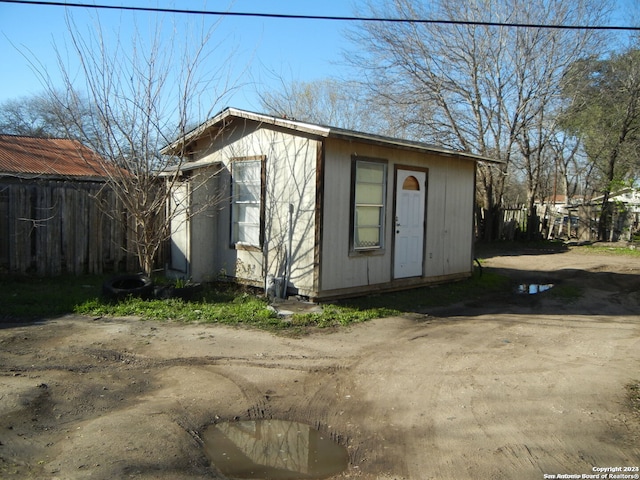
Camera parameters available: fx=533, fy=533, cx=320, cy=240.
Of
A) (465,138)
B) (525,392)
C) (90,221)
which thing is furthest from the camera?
(465,138)

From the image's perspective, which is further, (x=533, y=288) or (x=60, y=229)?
(x=533, y=288)

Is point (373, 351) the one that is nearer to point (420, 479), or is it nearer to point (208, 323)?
point (208, 323)

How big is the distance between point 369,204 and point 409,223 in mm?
1334

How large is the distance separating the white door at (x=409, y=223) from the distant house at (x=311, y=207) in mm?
21

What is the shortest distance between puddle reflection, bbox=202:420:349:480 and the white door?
6.54 metres

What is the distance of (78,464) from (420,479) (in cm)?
230

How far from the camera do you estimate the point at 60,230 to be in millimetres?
10641

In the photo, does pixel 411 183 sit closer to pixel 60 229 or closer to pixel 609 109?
pixel 60 229

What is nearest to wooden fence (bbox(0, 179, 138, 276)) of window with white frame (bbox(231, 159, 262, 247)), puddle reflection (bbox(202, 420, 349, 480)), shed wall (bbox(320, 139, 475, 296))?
window with white frame (bbox(231, 159, 262, 247))

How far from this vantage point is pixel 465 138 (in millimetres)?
21594

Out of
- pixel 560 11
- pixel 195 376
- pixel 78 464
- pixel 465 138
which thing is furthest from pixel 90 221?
pixel 560 11

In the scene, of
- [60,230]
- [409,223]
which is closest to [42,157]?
[60,230]

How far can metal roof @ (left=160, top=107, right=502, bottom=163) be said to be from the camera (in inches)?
346

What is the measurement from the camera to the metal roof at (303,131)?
8789mm
